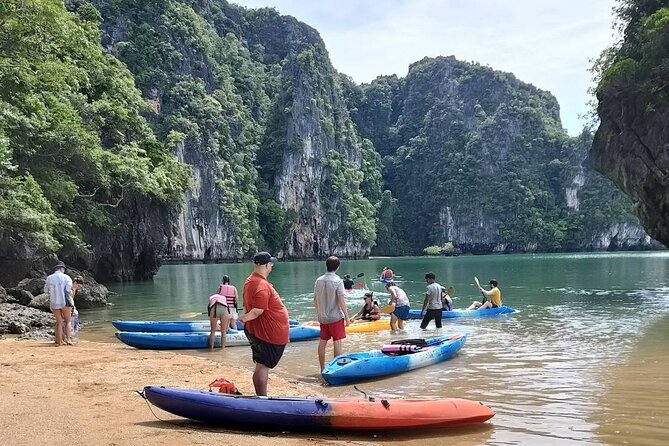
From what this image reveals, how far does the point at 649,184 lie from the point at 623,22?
8.54m

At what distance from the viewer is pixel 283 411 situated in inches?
209

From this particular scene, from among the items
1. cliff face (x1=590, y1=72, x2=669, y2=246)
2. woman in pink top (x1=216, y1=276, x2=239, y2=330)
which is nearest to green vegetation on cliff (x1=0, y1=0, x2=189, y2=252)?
woman in pink top (x1=216, y1=276, x2=239, y2=330)

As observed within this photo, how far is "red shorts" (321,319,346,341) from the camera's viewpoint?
7.87m

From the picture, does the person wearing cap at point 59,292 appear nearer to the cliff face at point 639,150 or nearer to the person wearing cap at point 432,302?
the person wearing cap at point 432,302

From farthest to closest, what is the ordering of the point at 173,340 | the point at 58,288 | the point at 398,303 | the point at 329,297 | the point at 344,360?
the point at 398,303, the point at 173,340, the point at 58,288, the point at 344,360, the point at 329,297

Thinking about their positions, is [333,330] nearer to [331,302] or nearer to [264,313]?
Result: [331,302]

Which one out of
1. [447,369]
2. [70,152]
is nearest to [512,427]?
[447,369]

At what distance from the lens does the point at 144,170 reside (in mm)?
28531

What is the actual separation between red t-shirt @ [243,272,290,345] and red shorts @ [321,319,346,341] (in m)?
2.19

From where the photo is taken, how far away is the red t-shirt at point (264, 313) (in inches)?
223

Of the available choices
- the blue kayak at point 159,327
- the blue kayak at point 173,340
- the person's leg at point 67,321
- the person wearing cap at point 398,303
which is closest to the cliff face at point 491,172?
the person wearing cap at point 398,303

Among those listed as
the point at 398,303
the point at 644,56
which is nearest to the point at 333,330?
the point at 398,303

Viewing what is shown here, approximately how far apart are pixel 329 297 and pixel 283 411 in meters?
2.60

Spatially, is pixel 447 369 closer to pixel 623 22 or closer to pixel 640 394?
pixel 640 394
